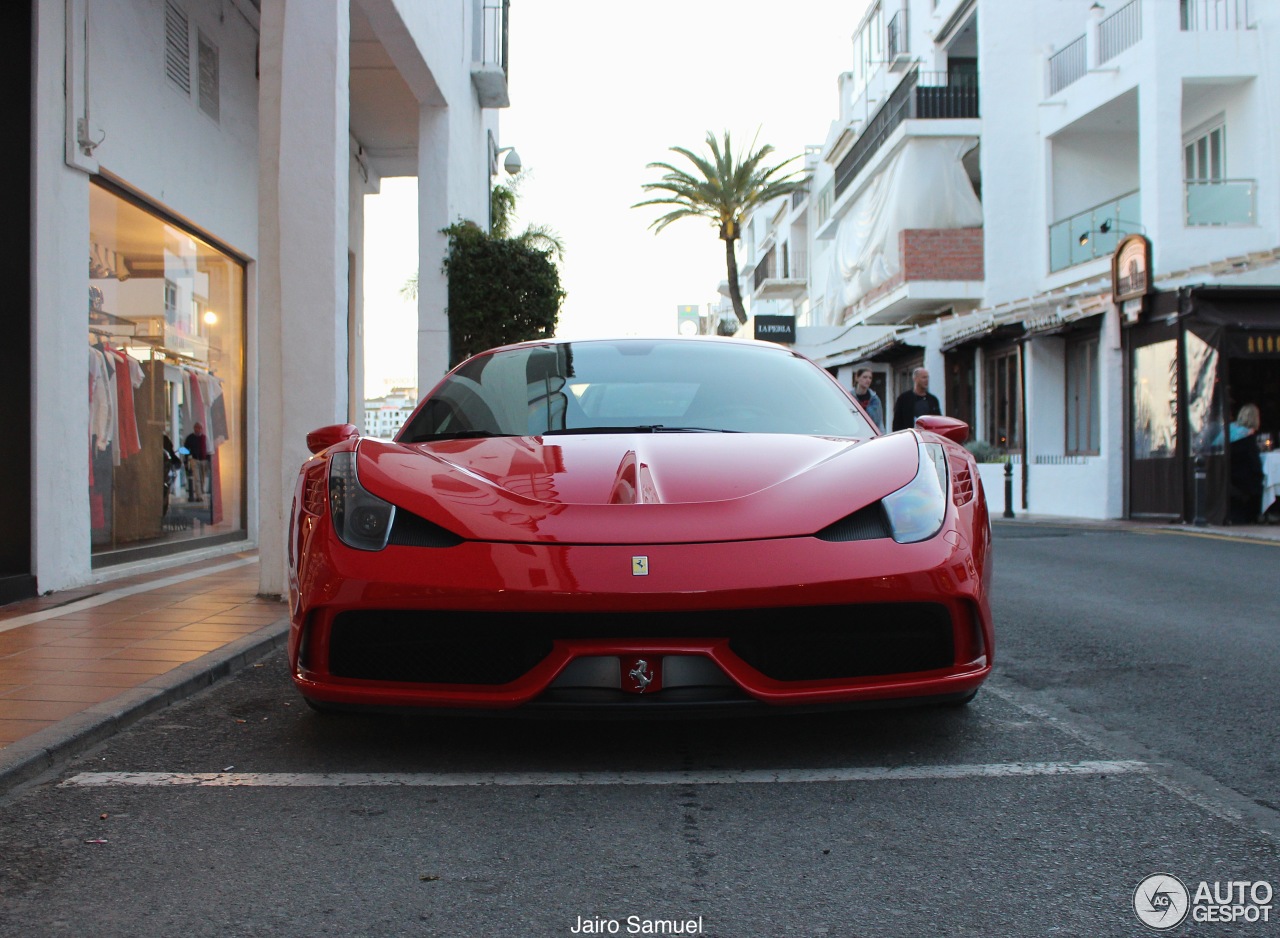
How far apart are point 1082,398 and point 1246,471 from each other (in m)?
4.71

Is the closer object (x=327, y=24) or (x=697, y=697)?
(x=697, y=697)

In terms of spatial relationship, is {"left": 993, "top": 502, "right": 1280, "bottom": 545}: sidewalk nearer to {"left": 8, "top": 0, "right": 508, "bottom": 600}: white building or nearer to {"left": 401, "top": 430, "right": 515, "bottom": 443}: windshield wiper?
{"left": 8, "top": 0, "right": 508, "bottom": 600}: white building

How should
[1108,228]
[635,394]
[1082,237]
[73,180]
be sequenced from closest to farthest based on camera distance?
1. [635,394]
2. [73,180]
3. [1108,228]
4. [1082,237]

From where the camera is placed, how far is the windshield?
386 cm

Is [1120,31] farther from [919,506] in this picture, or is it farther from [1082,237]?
[919,506]

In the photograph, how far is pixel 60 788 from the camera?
298cm

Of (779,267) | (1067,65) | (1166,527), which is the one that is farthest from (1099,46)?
(779,267)

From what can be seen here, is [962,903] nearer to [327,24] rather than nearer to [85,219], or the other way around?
[327,24]

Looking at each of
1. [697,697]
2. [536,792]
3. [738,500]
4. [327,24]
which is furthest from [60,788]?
[327,24]

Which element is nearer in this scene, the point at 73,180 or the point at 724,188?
the point at 73,180

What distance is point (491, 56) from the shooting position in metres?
16.6

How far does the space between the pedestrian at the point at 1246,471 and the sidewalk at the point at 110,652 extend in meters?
12.1

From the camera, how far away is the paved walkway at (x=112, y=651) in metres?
3.43

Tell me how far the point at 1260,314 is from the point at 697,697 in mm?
14234
